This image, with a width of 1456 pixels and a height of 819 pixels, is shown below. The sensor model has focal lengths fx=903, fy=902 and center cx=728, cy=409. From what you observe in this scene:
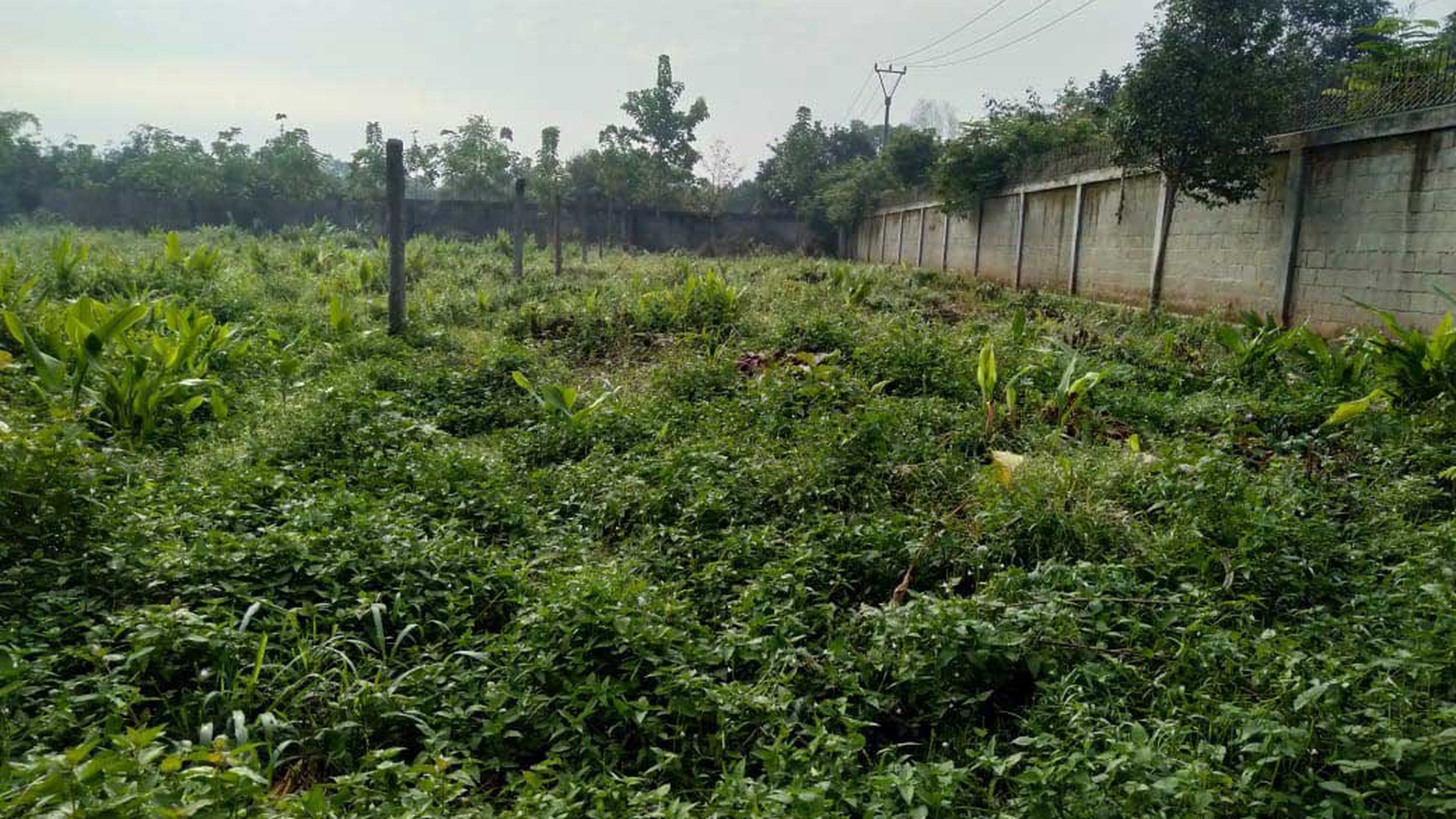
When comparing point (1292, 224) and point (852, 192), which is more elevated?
point (852, 192)

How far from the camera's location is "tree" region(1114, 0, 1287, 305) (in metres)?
8.19

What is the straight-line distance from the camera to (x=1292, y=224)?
7895mm

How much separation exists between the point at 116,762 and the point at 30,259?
9715 mm

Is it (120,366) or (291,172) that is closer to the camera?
(120,366)

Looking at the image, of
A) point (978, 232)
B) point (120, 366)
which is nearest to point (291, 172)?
point (978, 232)

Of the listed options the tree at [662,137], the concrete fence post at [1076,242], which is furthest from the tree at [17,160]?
the concrete fence post at [1076,242]

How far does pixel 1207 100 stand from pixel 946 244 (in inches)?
411

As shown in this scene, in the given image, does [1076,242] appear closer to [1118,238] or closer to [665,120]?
[1118,238]

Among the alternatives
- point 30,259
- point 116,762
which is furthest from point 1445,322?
point 30,259

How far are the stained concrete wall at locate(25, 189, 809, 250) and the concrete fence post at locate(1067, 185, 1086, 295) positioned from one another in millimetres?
13935

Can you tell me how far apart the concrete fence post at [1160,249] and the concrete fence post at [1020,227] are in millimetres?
4286

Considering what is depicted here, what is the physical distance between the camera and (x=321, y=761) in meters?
2.24

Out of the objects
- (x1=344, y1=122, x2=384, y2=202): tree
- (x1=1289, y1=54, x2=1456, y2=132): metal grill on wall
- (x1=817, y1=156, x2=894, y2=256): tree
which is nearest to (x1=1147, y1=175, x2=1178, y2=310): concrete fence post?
(x1=1289, y1=54, x2=1456, y2=132): metal grill on wall

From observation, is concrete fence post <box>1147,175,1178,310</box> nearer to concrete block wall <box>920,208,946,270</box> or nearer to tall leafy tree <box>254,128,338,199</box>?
concrete block wall <box>920,208,946,270</box>
